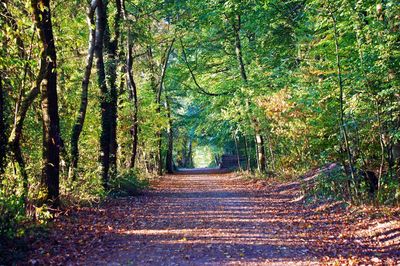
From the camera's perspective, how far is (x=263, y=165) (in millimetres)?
22578

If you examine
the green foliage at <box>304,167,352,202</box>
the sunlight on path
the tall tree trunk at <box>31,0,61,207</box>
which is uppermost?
the tall tree trunk at <box>31,0,61,207</box>

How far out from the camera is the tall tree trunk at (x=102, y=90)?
13.8 m

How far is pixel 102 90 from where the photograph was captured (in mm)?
14609

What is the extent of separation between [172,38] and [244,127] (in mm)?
8257

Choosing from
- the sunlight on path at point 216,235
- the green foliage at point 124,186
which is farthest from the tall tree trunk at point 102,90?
the sunlight on path at point 216,235

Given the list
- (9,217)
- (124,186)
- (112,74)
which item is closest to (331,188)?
(124,186)

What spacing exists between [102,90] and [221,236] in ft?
26.5

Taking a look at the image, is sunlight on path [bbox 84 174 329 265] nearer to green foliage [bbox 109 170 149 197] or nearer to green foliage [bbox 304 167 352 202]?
green foliage [bbox 304 167 352 202]

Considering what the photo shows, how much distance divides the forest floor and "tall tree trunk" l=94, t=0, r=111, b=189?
2185 mm

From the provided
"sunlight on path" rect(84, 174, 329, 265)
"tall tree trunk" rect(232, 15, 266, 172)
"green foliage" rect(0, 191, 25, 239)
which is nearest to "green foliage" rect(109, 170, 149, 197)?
"sunlight on path" rect(84, 174, 329, 265)

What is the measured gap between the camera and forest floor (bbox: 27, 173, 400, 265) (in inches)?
270

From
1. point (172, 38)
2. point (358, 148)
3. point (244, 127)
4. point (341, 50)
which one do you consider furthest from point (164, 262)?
point (172, 38)

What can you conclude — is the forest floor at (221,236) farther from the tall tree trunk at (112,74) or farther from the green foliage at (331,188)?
the tall tree trunk at (112,74)

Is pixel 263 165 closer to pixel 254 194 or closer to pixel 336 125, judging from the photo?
pixel 254 194
